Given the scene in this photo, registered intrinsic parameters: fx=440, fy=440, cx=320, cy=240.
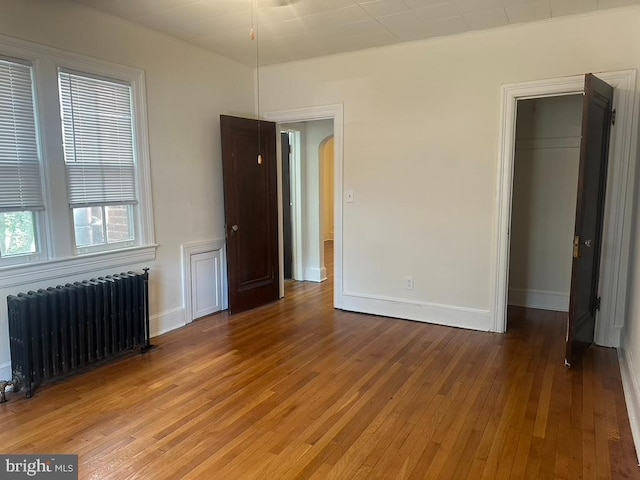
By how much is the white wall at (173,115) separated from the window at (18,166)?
0.31 meters

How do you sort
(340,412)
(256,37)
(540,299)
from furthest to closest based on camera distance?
(540,299) → (256,37) → (340,412)

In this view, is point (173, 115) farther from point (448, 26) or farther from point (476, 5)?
point (476, 5)

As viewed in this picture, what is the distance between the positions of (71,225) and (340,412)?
2.39 m

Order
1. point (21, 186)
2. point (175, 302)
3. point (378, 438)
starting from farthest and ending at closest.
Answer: point (175, 302), point (21, 186), point (378, 438)

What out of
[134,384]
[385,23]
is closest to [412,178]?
[385,23]

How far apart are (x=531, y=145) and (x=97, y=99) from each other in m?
4.15

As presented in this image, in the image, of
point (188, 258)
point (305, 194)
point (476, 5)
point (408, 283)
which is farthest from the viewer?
point (305, 194)

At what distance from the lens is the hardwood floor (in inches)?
86.0

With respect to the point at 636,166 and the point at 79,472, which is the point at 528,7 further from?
the point at 79,472

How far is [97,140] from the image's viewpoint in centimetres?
347

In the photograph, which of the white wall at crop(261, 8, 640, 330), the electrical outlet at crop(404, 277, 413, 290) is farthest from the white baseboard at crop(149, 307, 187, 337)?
the electrical outlet at crop(404, 277, 413, 290)

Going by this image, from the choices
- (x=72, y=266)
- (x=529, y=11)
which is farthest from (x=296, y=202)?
(x=529, y=11)

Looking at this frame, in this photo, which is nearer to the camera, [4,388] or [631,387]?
[631,387]

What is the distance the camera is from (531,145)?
4.64 metres
